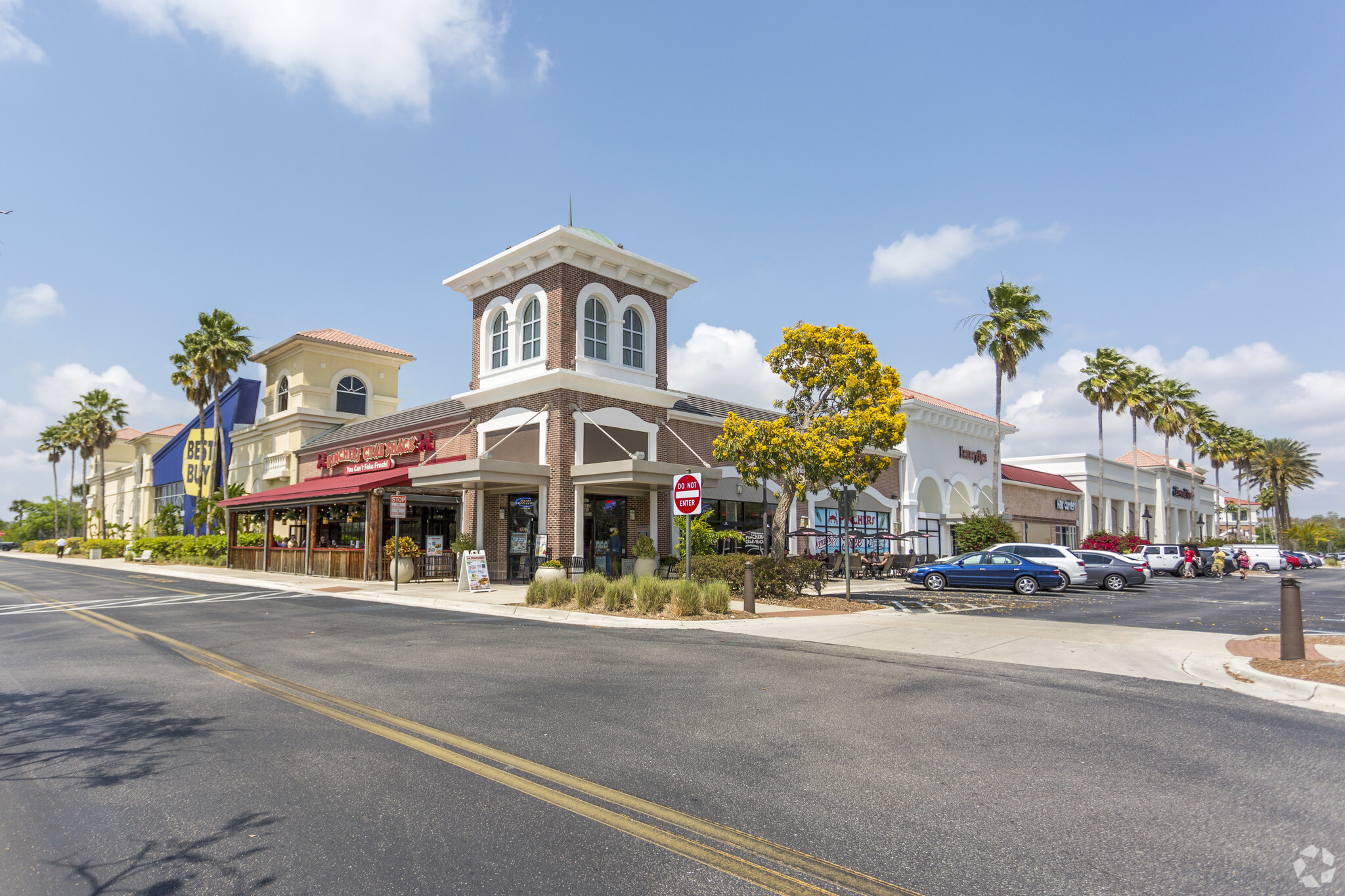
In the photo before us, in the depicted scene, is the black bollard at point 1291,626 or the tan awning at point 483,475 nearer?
the black bollard at point 1291,626

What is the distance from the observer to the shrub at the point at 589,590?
17.2m

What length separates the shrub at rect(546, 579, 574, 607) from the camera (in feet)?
57.9

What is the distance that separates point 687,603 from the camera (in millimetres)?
15898

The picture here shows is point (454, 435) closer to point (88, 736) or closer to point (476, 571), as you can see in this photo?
point (476, 571)

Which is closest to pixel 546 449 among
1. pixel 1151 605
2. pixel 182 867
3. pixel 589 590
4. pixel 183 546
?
pixel 589 590

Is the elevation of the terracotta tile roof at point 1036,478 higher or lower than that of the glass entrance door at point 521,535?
higher

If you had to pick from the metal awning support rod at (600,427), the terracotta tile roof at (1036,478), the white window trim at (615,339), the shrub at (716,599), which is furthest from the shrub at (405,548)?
the terracotta tile roof at (1036,478)

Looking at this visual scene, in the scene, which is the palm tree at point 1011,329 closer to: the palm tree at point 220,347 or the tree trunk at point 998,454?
the tree trunk at point 998,454

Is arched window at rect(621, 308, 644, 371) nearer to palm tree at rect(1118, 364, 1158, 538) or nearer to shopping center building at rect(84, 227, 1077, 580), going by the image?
shopping center building at rect(84, 227, 1077, 580)

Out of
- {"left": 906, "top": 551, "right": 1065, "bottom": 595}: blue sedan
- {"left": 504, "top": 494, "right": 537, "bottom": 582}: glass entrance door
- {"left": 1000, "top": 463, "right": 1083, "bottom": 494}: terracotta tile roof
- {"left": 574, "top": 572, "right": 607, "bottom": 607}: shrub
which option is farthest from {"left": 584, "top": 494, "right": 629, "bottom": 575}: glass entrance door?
{"left": 1000, "top": 463, "right": 1083, "bottom": 494}: terracotta tile roof

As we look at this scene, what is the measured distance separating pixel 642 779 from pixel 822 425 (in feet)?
51.6

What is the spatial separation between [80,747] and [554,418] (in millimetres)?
18044

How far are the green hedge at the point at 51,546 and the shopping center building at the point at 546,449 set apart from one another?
3619 centimetres

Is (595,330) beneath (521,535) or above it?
above
